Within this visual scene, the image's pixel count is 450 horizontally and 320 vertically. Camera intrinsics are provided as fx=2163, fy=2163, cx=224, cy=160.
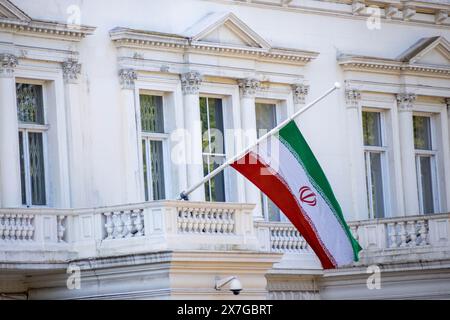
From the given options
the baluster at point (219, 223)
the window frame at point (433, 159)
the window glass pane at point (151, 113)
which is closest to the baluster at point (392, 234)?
the window frame at point (433, 159)

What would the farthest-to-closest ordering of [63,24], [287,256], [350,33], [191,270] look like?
[350,33] < [287,256] < [63,24] < [191,270]

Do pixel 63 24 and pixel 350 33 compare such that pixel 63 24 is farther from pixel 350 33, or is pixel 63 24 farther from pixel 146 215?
pixel 350 33

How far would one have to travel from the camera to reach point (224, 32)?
34.6m

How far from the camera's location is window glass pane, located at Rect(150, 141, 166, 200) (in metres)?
33.8

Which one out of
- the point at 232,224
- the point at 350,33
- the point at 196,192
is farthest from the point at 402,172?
the point at 232,224

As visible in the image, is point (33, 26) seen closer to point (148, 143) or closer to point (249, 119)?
point (148, 143)

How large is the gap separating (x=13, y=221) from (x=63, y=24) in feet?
11.3

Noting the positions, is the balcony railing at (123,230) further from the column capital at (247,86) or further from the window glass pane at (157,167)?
the column capital at (247,86)

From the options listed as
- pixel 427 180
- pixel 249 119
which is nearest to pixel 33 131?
pixel 249 119

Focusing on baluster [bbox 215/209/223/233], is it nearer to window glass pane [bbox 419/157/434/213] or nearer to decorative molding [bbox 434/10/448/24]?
window glass pane [bbox 419/157/434/213]

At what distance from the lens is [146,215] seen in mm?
29953

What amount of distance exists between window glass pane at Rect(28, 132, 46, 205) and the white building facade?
3cm

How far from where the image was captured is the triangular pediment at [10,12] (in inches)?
1230

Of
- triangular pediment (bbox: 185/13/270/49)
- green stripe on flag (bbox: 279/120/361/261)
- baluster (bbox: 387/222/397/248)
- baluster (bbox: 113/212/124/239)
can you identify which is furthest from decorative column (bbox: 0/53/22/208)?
baluster (bbox: 387/222/397/248)
